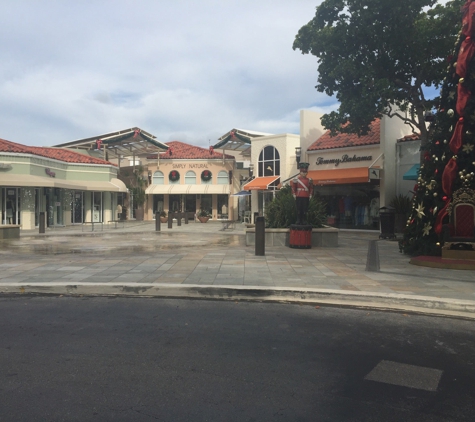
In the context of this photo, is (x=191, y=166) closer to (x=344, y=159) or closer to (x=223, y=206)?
(x=223, y=206)

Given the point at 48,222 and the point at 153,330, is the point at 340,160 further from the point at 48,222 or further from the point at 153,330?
the point at 153,330

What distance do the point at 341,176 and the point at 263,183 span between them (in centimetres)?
633

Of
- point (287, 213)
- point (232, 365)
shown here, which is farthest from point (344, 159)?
point (232, 365)

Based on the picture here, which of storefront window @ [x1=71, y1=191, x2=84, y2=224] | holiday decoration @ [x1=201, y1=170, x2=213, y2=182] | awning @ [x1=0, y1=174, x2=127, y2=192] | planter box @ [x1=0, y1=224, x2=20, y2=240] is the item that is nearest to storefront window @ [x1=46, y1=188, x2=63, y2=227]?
awning @ [x1=0, y1=174, x2=127, y2=192]

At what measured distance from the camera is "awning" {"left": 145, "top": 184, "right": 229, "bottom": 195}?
3550 centimetres

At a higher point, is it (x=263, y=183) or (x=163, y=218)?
(x=263, y=183)

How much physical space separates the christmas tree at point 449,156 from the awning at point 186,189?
2445cm

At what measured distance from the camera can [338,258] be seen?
11.6 metres

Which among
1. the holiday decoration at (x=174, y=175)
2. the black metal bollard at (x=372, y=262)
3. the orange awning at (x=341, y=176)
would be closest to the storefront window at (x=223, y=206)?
the holiday decoration at (x=174, y=175)

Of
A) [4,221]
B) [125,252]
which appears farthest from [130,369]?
[4,221]

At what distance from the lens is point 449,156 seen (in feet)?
35.1

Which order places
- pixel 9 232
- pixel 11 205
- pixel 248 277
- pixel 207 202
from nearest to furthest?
pixel 248 277
pixel 9 232
pixel 11 205
pixel 207 202

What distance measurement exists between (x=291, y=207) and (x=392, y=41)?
663 cm

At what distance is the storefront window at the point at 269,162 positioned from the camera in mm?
28375
